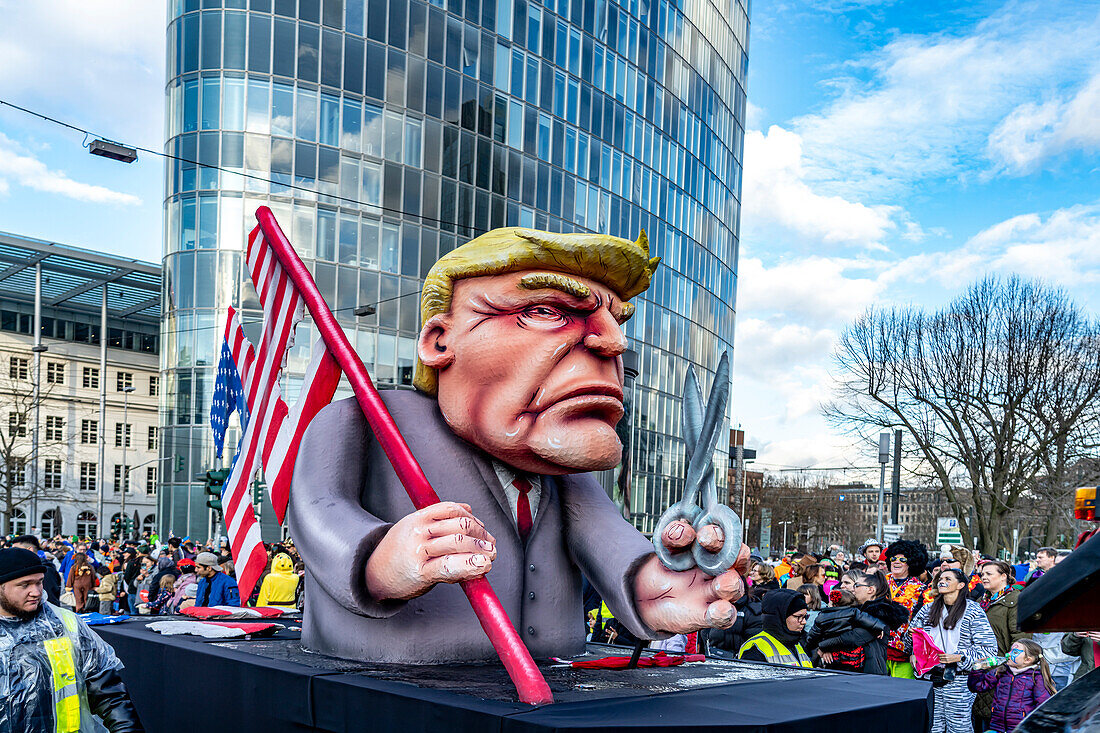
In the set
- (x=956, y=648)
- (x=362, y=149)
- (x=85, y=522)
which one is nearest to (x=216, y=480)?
(x=956, y=648)

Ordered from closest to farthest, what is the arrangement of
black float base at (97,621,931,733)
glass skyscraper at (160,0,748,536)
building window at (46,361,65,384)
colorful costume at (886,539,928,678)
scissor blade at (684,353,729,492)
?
black float base at (97,621,931,733)
scissor blade at (684,353,729,492)
colorful costume at (886,539,928,678)
glass skyscraper at (160,0,748,536)
building window at (46,361,65,384)

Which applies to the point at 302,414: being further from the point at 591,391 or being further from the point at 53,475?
the point at 53,475

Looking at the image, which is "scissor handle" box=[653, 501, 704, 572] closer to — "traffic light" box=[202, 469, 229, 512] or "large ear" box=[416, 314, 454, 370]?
"large ear" box=[416, 314, 454, 370]

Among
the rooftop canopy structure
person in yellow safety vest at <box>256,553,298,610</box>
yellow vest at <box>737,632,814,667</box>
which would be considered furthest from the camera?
the rooftop canopy structure

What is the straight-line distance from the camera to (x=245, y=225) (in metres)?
24.4

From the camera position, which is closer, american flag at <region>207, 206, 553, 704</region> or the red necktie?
american flag at <region>207, 206, 553, 704</region>

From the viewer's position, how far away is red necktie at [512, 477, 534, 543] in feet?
11.1

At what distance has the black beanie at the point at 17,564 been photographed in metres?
3.03

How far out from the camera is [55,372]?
47.2 meters

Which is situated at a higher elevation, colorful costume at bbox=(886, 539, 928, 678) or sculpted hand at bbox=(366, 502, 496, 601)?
sculpted hand at bbox=(366, 502, 496, 601)

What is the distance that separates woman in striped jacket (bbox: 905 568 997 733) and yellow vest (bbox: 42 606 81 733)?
501 cm

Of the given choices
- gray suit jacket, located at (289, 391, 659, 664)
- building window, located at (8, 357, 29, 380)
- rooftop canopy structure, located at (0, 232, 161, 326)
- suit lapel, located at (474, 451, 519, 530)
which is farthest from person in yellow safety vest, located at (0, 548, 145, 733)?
building window, located at (8, 357, 29, 380)

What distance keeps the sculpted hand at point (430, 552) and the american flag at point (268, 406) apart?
44.2 inches

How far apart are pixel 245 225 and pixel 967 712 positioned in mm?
21681
